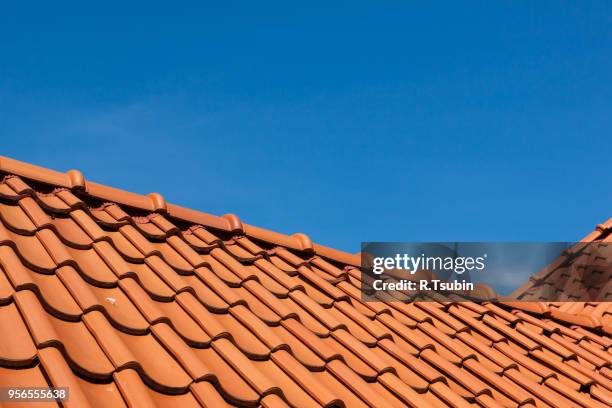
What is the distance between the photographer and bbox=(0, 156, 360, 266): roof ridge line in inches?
185

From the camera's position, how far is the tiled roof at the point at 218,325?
2.97 meters

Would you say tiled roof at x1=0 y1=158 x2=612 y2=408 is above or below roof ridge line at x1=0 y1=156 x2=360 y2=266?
below

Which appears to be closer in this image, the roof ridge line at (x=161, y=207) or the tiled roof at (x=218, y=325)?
the tiled roof at (x=218, y=325)

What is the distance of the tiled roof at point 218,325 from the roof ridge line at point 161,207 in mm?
13

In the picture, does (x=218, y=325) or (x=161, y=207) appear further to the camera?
(x=161, y=207)

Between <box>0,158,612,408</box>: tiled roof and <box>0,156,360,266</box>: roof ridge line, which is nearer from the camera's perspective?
<box>0,158,612,408</box>: tiled roof

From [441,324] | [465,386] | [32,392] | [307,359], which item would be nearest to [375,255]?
[441,324]

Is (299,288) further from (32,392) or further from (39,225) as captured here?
(32,392)

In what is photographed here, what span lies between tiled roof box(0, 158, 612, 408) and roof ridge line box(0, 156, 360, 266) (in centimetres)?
1

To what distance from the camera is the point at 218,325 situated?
3.61m

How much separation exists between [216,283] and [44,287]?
3.48 feet

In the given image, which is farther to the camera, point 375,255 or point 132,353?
point 375,255

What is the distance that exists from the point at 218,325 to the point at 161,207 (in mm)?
1657

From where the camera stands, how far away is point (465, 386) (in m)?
4.25
